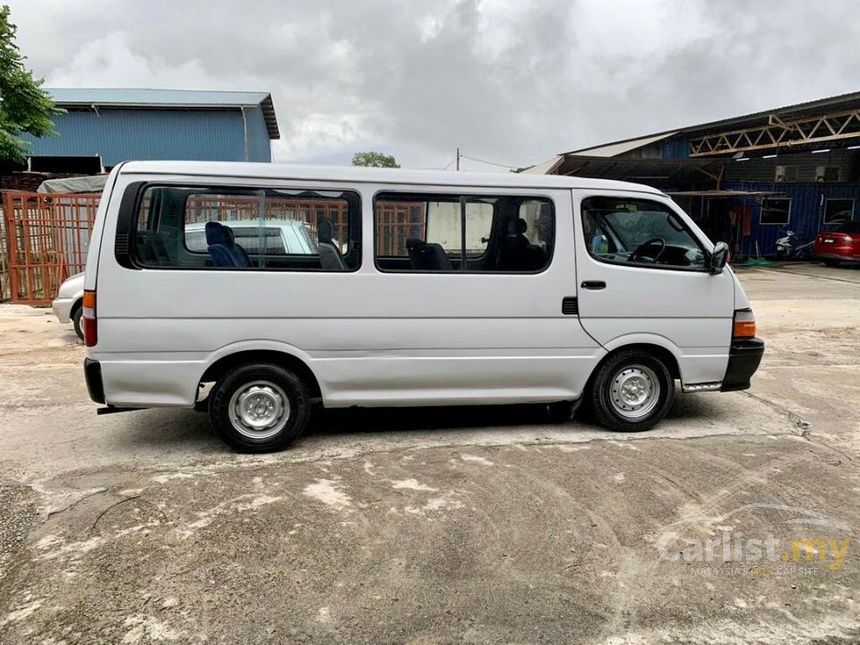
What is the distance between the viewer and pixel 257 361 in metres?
4.49

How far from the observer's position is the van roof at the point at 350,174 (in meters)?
4.31

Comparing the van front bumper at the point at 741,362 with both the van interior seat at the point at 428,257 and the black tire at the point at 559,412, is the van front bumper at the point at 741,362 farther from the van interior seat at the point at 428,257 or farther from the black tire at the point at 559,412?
the van interior seat at the point at 428,257

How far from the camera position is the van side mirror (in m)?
4.78

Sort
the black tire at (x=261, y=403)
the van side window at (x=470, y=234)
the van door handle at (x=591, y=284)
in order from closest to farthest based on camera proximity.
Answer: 1. the black tire at (x=261, y=403)
2. the van side window at (x=470, y=234)
3. the van door handle at (x=591, y=284)

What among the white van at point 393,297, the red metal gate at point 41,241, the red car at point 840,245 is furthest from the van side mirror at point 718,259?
the red car at point 840,245

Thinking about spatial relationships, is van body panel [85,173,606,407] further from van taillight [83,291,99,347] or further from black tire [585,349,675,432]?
black tire [585,349,675,432]

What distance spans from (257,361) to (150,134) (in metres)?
22.2

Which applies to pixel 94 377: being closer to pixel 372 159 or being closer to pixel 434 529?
pixel 434 529

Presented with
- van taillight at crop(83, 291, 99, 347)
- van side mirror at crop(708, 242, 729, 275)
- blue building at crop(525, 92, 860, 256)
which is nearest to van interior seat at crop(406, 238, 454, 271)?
van side mirror at crop(708, 242, 729, 275)

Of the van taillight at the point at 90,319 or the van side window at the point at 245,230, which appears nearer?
the van taillight at the point at 90,319

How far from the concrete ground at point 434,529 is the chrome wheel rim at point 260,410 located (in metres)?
0.21

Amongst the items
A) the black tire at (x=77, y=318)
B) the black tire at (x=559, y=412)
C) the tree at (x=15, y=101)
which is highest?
the tree at (x=15, y=101)
